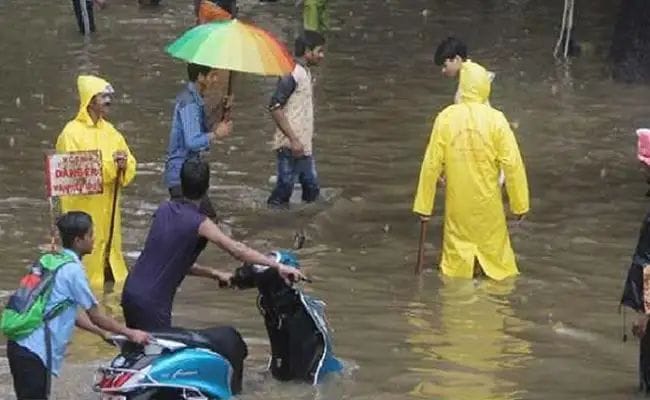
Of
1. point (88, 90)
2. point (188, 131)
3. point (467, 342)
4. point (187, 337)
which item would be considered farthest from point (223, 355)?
point (188, 131)

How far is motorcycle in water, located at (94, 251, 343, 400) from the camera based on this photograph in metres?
7.05

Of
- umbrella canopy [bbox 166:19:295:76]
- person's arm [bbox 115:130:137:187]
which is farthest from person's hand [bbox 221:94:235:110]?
person's arm [bbox 115:130:137:187]

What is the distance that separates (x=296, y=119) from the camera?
511 inches

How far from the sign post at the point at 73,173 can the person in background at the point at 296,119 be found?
299 centimetres

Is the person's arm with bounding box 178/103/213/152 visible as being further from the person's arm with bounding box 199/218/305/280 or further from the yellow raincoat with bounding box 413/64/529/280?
the person's arm with bounding box 199/218/305/280

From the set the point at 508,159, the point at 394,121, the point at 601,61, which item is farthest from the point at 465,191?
the point at 601,61

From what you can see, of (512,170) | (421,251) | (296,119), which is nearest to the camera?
(512,170)

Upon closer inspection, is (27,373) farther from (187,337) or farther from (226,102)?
(226,102)

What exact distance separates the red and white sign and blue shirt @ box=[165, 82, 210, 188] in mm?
1057

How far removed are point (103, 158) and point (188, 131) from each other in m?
1.05

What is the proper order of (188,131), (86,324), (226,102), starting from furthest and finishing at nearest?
(226,102) → (188,131) → (86,324)

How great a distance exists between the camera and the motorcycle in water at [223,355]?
705 cm

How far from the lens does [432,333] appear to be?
31.6 feet

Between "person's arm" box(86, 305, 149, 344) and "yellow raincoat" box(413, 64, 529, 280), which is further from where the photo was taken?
"yellow raincoat" box(413, 64, 529, 280)
